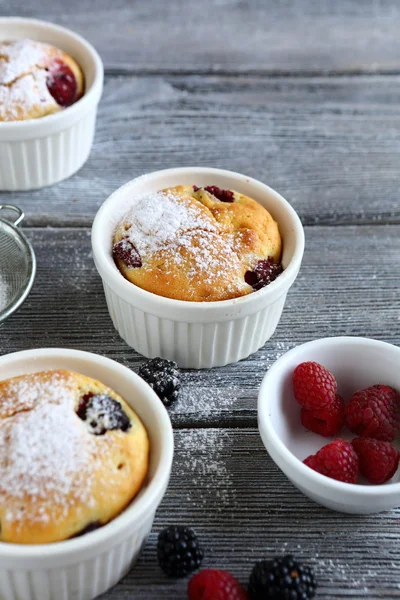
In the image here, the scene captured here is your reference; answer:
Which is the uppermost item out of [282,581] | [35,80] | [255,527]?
[35,80]

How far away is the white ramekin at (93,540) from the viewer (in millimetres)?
1038

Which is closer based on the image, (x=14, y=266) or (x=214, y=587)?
(x=214, y=587)

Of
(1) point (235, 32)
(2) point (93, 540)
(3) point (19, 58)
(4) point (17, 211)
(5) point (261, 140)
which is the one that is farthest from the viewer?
(1) point (235, 32)

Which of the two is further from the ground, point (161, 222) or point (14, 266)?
point (161, 222)

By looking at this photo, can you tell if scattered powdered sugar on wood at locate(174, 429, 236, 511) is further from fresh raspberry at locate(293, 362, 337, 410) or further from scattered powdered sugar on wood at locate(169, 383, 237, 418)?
fresh raspberry at locate(293, 362, 337, 410)

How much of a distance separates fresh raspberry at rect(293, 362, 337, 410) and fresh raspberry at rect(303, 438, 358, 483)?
0.10 meters

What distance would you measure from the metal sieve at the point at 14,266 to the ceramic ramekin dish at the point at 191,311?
17 cm

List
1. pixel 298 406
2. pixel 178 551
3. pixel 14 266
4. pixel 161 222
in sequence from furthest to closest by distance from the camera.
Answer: pixel 14 266
pixel 161 222
pixel 298 406
pixel 178 551

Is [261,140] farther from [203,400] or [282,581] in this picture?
[282,581]

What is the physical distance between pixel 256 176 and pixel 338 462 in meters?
1.08

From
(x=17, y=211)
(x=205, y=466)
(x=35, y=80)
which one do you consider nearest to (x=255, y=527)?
(x=205, y=466)

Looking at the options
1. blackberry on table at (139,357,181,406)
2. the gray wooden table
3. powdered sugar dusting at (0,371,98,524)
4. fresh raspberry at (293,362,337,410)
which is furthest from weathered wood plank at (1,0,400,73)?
powdered sugar dusting at (0,371,98,524)

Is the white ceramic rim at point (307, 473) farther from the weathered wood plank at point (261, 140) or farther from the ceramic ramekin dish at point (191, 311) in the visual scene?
the weathered wood plank at point (261, 140)

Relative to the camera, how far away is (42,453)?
1125 millimetres
